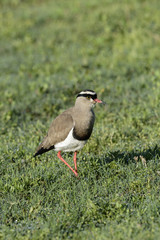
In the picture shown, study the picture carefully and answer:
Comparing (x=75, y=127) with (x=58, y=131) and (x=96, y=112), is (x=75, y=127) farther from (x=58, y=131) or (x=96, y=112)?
(x=96, y=112)

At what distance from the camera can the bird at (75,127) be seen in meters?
5.49

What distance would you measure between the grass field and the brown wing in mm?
312

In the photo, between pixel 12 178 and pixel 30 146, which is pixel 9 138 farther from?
pixel 12 178

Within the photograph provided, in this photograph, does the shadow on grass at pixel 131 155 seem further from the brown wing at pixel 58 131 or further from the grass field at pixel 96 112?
the brown wing at pixel 58 131

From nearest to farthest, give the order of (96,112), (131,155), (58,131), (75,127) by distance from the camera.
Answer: (75,127) < (58,131) < (131,155) < (96,112)

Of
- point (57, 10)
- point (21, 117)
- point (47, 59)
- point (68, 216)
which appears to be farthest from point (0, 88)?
point (57, 10)

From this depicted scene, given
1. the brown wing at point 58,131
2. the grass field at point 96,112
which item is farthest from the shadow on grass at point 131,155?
the brown wing at point 58,131

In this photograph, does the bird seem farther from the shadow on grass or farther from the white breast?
the shadow on grass

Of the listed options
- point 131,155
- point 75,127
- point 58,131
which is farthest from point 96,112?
point 75,127

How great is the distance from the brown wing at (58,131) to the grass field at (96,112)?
12.3 inches

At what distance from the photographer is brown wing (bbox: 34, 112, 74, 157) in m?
5.62

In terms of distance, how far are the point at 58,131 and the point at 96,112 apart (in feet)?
9.60

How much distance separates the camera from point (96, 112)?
8547 mm

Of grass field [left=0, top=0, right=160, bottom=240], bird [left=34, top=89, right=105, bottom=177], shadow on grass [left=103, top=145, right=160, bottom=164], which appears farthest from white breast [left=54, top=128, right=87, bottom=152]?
shadow on grass [left=103, top=145, right=160, bottom=164]
